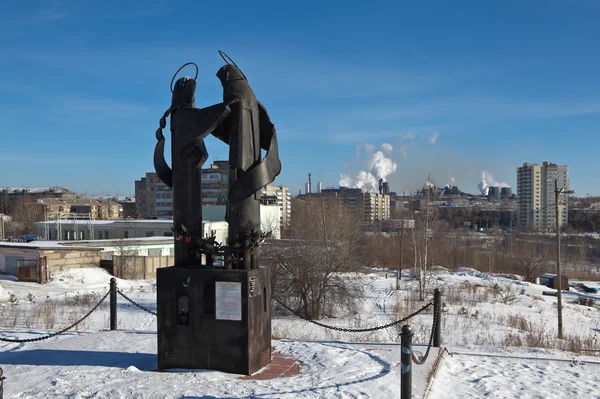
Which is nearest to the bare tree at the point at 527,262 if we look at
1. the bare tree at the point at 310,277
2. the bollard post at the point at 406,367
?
the bare tree at the point at 310,277

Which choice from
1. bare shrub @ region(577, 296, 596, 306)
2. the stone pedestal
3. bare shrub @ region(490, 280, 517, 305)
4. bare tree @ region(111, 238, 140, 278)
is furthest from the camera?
bare tree @ region(111, 238, 140, 278)

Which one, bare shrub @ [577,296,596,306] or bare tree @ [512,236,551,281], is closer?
bare shrub @ [577,296,596,306]

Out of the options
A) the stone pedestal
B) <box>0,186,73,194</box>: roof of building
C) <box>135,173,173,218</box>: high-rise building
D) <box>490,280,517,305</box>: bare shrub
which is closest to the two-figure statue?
the stone pedestal

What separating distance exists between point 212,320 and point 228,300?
1.29ft

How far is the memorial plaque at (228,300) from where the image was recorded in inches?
288

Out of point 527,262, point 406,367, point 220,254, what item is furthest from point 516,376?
point 527,262

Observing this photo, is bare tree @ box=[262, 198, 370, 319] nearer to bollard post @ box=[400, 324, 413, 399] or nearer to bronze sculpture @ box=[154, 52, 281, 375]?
bronze sculpture @ box=[154, 52, 281, 375]

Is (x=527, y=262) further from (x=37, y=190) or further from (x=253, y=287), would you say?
(x=37, y=190)

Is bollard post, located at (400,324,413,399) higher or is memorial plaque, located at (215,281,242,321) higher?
memorial plaque, located at (215,281,242,321)

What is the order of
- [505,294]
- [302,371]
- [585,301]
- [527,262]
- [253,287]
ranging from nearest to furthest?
[253,287], [302,371], [505,294], [585,301], [527,262]

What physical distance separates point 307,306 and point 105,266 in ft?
62.1

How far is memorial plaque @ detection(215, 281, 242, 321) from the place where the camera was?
731cm

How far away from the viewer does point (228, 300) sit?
7.34m

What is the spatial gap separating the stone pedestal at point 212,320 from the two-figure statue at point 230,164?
15.3 inches
